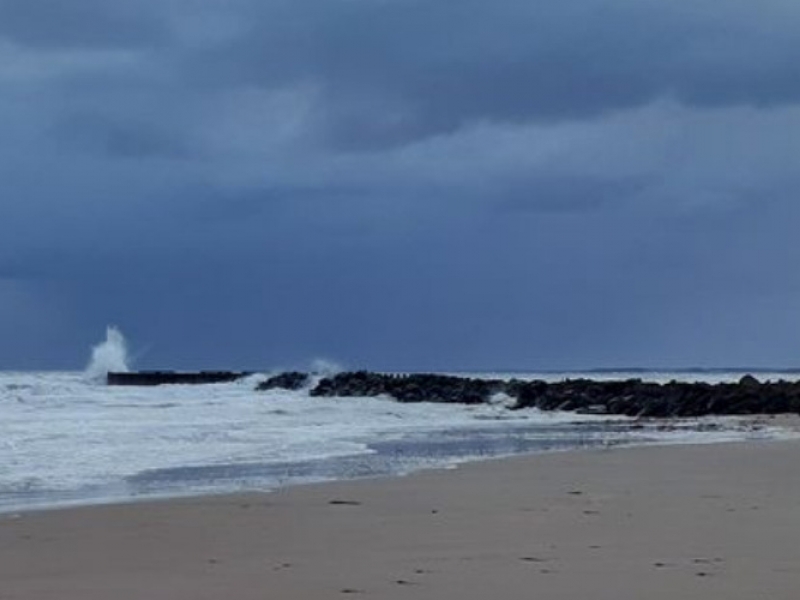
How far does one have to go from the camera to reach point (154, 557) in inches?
286

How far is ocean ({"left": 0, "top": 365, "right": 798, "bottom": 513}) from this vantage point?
12000mm

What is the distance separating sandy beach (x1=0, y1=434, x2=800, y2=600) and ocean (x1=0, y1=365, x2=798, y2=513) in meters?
1.50

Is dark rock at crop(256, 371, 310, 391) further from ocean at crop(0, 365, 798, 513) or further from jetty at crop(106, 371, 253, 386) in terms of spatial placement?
ocean at crop(0, 365, 798, 513)

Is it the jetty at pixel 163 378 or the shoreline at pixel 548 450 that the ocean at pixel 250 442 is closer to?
the shoreline at pixel 548 450

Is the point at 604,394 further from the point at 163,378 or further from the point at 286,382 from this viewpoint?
the point at 163,378

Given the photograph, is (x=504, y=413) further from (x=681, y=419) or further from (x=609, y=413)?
(x=681, y=419)

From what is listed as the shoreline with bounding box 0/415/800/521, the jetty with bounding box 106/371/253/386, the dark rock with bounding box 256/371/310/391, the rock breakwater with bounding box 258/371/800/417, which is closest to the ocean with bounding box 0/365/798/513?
the shoreline with bounding box 0/415/800/521

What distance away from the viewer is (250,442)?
716 inches

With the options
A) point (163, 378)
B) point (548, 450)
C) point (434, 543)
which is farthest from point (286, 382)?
point (434, 543)

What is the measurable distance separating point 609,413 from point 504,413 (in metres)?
2.60

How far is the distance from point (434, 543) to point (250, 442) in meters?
10.8

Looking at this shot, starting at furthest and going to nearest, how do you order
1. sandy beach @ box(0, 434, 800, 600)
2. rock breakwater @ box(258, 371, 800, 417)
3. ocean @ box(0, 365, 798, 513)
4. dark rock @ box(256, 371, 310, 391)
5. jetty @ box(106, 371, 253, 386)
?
jetty @ box(106, 371, 253, 386)
dark rock @ box(256, 371, 310, 391)
rock breakwater @ box(258, 371, 800, 417)
ocean @ box(0, 365, 798, 513)
sandy beach @ box(0, 434, 800, 600)

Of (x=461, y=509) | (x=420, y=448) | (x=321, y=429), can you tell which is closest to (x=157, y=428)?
(x=321, y=429)

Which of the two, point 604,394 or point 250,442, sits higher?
point 604,394
